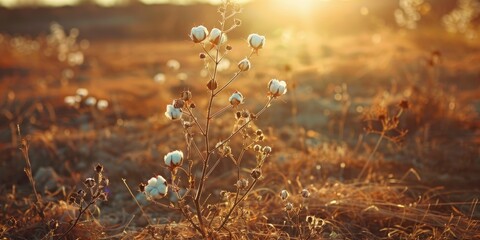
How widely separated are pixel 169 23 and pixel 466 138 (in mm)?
23768

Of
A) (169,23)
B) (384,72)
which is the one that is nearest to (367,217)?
(384,72)

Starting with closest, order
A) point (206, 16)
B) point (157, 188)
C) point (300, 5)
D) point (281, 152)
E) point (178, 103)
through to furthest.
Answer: point (157, 188) → point (178, 103) → point (281, 152) → point (300, 5) → point (206, 16)

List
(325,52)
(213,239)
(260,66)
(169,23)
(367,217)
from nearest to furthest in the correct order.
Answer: (213,239), (367,217), (260,66), (325,52), (169,23)

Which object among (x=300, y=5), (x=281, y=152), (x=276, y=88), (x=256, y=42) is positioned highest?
(x=256, y=42)

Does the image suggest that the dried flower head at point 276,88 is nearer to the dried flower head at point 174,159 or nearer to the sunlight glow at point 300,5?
the dried flower head at point 174,159

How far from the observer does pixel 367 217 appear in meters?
3.36

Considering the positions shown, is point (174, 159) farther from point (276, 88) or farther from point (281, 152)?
point (281, 152)

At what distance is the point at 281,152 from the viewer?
16.1 ft

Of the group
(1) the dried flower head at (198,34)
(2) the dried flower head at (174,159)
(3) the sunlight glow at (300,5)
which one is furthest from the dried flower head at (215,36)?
(3) the sunlight glow at (300,5)

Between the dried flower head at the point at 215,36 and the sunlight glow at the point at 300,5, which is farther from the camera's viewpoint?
the sunlight glow at the point at 300,5

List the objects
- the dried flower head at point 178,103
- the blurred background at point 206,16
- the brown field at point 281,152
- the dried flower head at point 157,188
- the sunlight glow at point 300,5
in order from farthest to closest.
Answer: the sunlight glow at point 300,5 → the blurred background at point 206,16 → the brown field at point 281,152 → the dried flower head at point 178,103 → the dried flower head at point 157,188

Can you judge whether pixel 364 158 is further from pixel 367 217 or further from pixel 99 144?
pixel 99 144

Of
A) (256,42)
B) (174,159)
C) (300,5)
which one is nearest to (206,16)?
(300,5)

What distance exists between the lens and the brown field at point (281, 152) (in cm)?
322
